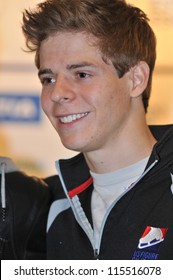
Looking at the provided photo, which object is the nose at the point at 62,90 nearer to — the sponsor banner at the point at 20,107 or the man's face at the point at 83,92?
the man's face at the point at 83,92

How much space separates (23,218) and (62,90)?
0.33 meters

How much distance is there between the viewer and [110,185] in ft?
4.77

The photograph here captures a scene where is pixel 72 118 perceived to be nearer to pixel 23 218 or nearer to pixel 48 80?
pixel 48 80

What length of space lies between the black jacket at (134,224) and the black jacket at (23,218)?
34 millimetres

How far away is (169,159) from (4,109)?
1.23 meters

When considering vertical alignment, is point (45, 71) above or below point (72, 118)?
above

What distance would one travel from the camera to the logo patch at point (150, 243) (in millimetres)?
1282

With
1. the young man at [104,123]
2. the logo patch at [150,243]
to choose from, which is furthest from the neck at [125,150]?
the logo patch at [150,243]

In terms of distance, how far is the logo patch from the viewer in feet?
4.21

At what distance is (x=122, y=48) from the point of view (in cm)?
146

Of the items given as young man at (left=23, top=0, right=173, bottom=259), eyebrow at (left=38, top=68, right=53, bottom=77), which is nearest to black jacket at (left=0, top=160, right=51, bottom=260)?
young man at (left=23, top=0, right=173, bottom=259)

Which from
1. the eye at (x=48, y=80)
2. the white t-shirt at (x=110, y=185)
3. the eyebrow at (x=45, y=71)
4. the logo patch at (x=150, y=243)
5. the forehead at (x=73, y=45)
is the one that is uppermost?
the forehead at (x=73, y=45)

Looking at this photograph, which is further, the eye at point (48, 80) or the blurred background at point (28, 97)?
the blurred background at point (28, 97)

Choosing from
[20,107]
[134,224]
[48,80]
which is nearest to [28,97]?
[20,107]
